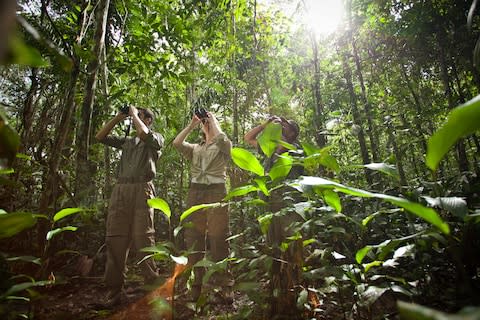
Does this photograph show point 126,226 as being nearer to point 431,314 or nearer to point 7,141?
point 7,141

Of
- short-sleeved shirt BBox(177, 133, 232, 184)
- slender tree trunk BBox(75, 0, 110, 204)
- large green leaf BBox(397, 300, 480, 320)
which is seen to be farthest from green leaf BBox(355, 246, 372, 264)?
slender tree trunk BBox(75, 0, 110, 204)

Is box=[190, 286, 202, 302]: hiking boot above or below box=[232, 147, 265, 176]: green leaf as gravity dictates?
below

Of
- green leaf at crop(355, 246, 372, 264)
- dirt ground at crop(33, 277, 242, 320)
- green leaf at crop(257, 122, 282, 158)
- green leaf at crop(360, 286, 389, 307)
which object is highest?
green leaf at crop(257, 122, 282, 158)

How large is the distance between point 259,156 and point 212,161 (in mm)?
587

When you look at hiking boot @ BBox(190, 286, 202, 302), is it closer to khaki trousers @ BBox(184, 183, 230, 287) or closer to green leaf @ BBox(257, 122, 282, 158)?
khaki trousers @ BBox(184, 183, 230, 287)

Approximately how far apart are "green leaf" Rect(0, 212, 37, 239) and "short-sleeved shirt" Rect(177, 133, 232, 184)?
83.0 inches

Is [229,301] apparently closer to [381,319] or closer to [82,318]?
[82,318]

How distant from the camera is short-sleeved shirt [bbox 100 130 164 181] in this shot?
306 cm

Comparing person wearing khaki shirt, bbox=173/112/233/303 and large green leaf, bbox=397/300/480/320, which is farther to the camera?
person wearing khaki shirt, bbox=173/112/233/303

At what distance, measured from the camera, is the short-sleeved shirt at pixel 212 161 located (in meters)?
3.07

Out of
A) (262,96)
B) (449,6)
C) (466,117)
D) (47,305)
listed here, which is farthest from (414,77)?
(47,305)

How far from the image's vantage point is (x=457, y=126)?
69 centimetres

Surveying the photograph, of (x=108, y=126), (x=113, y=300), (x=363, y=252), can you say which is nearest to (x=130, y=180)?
(x=108, y=126)

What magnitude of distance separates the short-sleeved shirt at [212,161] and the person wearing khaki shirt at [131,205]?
1.54 ft
